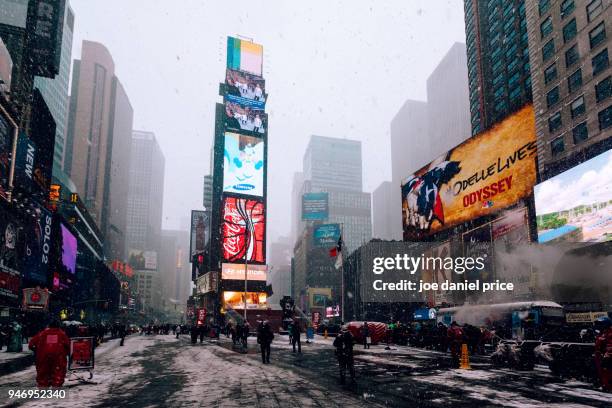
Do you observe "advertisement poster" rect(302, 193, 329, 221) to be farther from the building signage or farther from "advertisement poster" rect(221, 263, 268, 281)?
"advertisement poster" rect(221, 263, 268, 281)

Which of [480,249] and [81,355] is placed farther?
[480,249]

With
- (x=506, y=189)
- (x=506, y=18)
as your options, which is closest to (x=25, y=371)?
(x=506, y=189)

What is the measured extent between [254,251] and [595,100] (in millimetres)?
62980

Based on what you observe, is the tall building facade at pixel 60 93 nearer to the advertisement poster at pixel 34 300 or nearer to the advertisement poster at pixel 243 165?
the advertisement poster at pixel 243 165

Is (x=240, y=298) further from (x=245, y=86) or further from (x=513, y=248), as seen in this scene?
(x=513, y=248)

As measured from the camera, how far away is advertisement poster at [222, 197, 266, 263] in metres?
90.6

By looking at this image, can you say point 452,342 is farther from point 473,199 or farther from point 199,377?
point 473,199

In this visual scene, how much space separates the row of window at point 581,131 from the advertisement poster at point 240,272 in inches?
2186

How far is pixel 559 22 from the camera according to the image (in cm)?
5106

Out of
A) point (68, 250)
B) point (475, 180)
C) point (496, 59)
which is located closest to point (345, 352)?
point (475, 180)

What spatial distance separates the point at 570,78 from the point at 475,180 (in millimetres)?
14520

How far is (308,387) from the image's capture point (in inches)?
487

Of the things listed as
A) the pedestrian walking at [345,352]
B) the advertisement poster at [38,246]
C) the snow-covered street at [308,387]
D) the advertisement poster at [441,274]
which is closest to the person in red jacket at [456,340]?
the snow-covered street at [308,387]

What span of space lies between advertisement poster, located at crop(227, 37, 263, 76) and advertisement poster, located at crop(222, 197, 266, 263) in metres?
31.1
